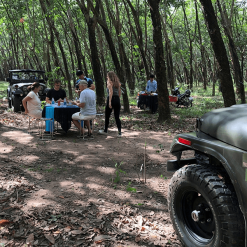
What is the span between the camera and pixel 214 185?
2.40 m

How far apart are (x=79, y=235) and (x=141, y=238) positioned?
69cm

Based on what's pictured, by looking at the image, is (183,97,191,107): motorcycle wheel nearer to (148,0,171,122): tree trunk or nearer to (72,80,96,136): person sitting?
(148,0,171,122): tree trunk

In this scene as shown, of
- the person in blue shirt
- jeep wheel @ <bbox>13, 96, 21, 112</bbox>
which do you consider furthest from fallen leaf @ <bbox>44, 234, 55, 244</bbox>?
jeep wheel @ <bbox>13, 96, 21, 112</bbox>

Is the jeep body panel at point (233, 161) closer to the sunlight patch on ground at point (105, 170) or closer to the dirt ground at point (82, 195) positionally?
the dirt ground at point (82, 195)

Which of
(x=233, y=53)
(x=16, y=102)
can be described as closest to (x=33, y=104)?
(x=16, y=102)

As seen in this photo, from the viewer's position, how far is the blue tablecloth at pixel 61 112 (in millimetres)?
8250

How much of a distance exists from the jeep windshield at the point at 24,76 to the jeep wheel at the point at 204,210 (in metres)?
13.2

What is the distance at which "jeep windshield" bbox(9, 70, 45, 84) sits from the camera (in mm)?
15031

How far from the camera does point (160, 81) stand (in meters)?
9.91

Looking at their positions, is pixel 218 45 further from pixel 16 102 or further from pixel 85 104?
pixel 16 102

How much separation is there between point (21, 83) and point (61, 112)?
7.03 meters

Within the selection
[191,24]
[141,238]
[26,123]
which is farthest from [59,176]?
[191,24]

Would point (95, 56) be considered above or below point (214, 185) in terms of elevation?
above

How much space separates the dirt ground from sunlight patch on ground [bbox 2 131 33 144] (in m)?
0.13
